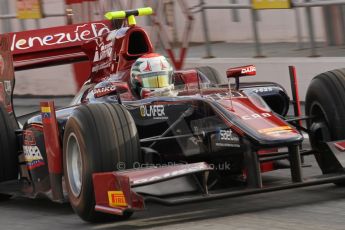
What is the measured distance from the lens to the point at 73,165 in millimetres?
7500

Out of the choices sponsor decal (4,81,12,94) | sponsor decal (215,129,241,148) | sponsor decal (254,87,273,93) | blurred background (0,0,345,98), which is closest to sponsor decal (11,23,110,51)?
sponsor decal (4,81,12,94)

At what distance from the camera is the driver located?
8.17 m

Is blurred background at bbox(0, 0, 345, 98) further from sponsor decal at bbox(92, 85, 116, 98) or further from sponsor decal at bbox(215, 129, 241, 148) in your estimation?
sponsor decal at bbox(215, 129, 241, 148)

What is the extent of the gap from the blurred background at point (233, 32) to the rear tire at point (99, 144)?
226 inches

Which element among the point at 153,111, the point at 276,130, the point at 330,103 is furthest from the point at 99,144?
the point at 330,103

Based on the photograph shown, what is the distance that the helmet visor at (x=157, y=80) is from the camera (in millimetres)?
8180

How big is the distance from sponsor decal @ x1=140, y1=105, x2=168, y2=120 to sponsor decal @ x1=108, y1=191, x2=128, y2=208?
1145 mm

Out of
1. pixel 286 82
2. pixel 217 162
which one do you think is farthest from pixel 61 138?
pixel 286 82

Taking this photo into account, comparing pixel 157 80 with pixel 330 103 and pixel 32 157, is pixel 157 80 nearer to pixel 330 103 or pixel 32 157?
pixel 32 157

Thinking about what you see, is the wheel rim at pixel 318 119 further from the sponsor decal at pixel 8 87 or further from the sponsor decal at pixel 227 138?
the sponsor decal at pixel 8 87

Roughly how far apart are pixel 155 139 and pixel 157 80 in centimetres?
98

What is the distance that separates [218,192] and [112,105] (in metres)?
1.05

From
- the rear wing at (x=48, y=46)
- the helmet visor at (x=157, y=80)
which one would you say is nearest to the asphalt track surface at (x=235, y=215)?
the helmet visor at (x=157, y=80)

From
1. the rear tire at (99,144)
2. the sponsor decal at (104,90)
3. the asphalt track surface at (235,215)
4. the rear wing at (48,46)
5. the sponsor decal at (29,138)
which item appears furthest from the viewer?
the rear wing at (48,46)
